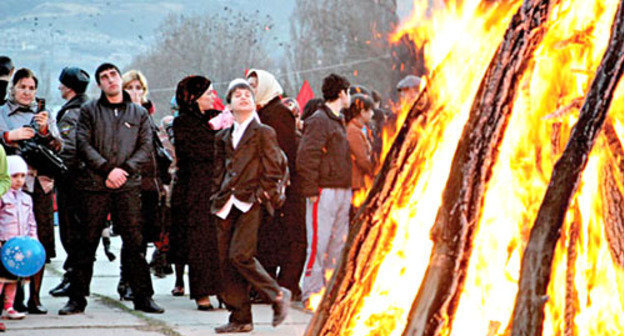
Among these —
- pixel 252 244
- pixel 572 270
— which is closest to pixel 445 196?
pixel 572 270

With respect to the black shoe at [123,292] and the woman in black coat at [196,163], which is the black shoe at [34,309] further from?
the woman in black coat at [196,163]

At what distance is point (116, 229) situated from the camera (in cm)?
762

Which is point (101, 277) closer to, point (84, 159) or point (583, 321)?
point (84, 159)

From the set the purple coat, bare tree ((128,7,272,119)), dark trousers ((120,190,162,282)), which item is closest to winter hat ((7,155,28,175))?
the purple coat

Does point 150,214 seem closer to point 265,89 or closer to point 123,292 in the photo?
point 123,292

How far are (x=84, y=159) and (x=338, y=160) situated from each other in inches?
78.2

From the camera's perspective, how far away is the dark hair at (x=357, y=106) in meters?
8.80

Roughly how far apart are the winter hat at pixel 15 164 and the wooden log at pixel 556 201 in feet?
17.9

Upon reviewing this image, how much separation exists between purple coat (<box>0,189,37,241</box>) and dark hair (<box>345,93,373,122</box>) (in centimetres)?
277

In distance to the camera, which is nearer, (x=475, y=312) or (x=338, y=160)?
(x=475, y=312)

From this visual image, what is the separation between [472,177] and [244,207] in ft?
13.6

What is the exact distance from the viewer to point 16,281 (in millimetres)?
7121

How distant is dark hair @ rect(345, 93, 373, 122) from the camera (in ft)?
28.9

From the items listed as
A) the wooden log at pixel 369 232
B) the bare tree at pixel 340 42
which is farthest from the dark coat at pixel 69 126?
the bare tree at pixel 340 42
